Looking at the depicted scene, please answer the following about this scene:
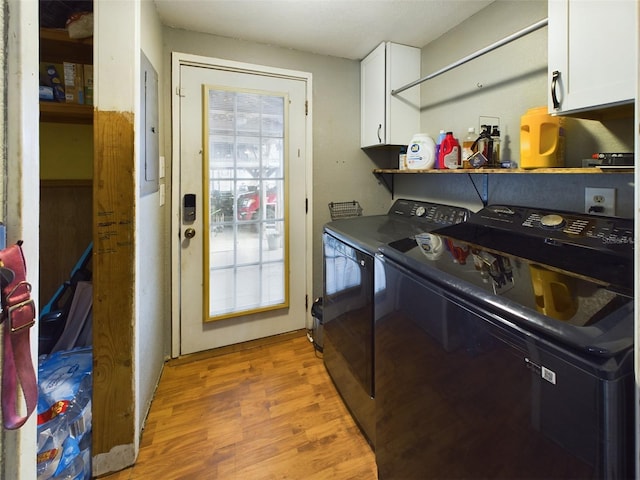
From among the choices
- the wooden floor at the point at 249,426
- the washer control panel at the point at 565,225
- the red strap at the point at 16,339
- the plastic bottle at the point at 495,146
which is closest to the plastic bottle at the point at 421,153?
the plastic bottle at the point at 495,146

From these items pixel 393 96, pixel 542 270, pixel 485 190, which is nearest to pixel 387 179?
pixel 393 96

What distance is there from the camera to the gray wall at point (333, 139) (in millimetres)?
2500

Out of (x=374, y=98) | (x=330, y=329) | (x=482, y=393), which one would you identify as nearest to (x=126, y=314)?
(x=330, y=329)

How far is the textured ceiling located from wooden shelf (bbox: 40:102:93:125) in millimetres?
780

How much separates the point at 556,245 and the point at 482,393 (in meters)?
0.75

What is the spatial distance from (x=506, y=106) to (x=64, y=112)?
231cm

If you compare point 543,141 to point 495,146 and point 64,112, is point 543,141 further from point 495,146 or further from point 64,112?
point 64,112

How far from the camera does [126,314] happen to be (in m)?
1.39

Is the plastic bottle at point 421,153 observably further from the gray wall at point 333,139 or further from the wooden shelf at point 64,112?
the wooden shelf at point 64,112

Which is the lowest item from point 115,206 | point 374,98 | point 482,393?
point 482,393

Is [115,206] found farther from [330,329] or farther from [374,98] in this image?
[374,98]

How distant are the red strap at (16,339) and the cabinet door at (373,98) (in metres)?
2.22

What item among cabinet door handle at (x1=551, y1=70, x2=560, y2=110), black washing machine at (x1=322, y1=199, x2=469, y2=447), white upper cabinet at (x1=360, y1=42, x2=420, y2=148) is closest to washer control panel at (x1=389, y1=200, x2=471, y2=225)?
black washing machine at (x1=322, y1=199, x2=469, y2=447)

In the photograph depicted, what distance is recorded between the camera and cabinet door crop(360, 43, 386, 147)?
234 cm
